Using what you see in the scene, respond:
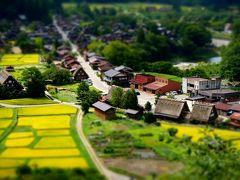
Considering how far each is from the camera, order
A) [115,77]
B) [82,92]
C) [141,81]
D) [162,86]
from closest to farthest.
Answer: [82,92], [162,86], [141,81], [115,77]

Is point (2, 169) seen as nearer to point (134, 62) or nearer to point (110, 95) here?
point (110, 95)

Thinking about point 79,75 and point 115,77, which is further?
point 79,75

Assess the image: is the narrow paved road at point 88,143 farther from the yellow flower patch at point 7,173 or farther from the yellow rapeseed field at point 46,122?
the yellow flower patch at point 7,173

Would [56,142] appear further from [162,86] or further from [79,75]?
→ [79,75]

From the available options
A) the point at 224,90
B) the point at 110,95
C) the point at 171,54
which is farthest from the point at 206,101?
the point at 171,54

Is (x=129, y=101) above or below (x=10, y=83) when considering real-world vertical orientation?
below

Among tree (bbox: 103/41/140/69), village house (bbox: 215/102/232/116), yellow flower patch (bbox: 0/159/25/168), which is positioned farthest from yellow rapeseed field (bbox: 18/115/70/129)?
tree (bbox: 103/41/140/69)

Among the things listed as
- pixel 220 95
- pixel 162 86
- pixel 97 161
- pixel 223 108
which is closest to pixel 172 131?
pixel 97 161

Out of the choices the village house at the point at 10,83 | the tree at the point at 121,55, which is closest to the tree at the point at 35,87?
the village house at the point at 10,83
